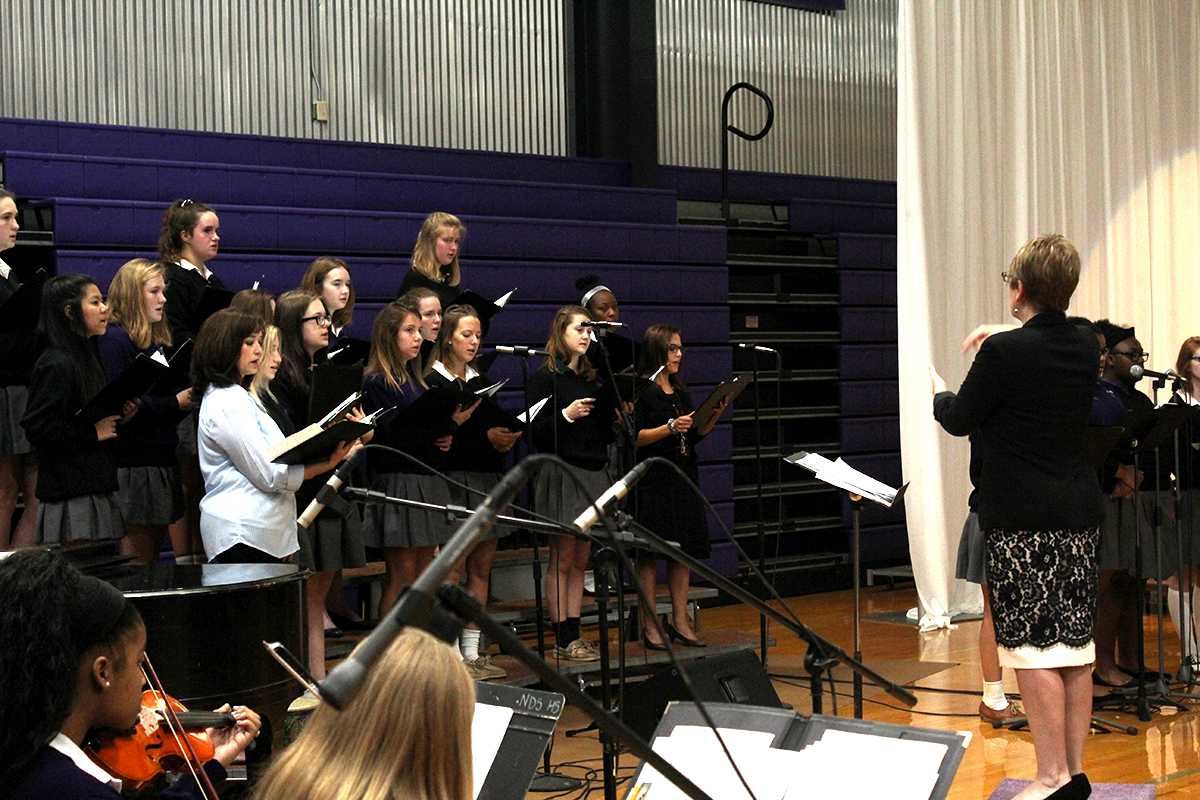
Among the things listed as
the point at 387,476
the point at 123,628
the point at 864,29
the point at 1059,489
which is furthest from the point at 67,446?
the point at 864,29

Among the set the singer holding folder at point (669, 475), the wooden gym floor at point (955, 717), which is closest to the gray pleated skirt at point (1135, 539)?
the wooden gym floor at point (955, 717)

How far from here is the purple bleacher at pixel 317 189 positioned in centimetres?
697

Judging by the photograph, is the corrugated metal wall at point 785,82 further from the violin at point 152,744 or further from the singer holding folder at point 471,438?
the violin at point 152,744

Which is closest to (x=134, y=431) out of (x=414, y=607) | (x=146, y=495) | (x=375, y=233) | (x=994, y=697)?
(x=146, y=495)

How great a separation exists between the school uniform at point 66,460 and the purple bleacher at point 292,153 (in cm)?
282

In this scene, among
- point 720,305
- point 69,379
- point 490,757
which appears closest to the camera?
point 490,757

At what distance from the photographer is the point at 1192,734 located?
18.5 ft

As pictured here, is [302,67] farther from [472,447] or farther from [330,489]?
[330,489]

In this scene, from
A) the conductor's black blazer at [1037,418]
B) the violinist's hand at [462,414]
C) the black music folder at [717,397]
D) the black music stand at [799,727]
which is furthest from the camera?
the black music folder at [717,397]

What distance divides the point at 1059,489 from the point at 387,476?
281cm

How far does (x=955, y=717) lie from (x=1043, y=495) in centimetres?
223

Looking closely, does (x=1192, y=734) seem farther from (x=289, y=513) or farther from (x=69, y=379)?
(x=69, y=379)

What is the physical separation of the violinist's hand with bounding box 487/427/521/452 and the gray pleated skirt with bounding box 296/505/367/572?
2.13ft

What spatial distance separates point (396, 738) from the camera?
1.83 meters
